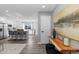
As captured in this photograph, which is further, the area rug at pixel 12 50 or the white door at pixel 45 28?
the white door at pixel 45 28

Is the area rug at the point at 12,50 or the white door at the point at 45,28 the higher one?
the white door at the point at 45,28

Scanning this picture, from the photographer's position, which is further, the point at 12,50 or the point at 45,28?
the point at 45,28

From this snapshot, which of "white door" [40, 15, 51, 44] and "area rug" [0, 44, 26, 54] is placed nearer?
"area rug" [0, 44, 26, 54]

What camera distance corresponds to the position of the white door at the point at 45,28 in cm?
793

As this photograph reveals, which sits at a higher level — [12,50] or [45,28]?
[45,28]

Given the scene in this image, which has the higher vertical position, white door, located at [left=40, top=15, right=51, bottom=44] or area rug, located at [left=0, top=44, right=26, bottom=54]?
white door, located at [left=40, top=15, right=51, bottom=44]

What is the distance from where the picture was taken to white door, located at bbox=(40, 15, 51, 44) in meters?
7.93

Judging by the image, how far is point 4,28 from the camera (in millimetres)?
11430

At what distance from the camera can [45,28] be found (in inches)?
316
